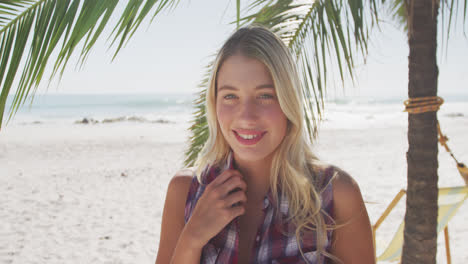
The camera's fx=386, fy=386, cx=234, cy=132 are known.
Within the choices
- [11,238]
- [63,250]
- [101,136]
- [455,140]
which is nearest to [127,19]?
[63,250]

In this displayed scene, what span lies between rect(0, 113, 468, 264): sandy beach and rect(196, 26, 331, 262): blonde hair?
2.32 ft

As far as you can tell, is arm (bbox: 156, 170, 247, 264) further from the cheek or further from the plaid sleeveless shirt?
the cheek

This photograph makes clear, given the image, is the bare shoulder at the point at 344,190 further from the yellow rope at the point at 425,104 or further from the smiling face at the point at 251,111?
the yellow rope at the point at 425,104

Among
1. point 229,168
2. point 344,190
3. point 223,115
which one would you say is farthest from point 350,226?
point 223,115

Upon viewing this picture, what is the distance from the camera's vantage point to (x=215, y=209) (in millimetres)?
1312

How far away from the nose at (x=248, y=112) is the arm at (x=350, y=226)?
36 cm

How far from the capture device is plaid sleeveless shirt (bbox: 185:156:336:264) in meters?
1.33

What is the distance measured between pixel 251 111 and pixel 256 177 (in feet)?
1.03

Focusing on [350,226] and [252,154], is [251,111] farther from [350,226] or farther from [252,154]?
[350,226]

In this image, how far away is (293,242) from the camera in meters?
1.34

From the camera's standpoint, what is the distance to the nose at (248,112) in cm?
133

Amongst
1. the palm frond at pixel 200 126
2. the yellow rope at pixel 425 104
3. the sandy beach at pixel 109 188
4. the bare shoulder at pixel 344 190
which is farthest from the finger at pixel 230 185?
the palm frond at pixel 200 126

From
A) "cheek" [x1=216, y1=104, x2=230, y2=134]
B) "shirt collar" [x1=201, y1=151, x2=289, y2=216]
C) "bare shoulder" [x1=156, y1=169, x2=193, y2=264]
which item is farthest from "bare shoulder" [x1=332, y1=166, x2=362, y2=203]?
"bare shoulder" [x1=156, y1=169, x2=193, y2=264]

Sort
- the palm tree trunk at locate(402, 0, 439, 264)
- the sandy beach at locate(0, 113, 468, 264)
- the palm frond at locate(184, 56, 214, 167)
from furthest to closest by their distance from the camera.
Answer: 1. the sandy beach at locate(0, 113, 468, 264)
2. the palm frond at locate(184, 56, 214, 167)
3. the palm tree trunk at locate(402, 0, 439, 264)
